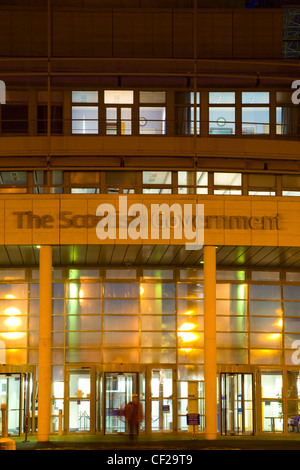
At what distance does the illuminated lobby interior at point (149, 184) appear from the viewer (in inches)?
1415

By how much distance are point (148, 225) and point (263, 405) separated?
8778 millimetres

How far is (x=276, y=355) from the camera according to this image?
122ft

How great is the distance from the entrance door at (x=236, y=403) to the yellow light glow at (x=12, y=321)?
826 cm

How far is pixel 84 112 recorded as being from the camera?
3672 cm

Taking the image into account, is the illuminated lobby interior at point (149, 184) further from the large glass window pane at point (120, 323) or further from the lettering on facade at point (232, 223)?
the lettering on facade at point (232, 223)

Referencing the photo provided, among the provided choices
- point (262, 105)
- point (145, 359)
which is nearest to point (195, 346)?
point (145, 359)

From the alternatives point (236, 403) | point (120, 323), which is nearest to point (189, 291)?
point (120, 323)

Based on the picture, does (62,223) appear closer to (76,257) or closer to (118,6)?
(76,257)

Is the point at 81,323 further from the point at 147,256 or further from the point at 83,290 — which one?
the point at 147,256

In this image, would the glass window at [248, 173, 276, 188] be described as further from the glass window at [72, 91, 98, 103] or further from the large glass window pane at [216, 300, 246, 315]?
the glass window at [72, 91, 98, 103]

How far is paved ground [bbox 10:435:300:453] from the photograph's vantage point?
2927 centimetres

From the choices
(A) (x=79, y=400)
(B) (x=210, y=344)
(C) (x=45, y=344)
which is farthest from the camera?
(A) (x=79, y=400)

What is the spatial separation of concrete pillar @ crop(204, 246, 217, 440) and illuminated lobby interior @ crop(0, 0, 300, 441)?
81cm

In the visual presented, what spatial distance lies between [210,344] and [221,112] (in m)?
9.29
